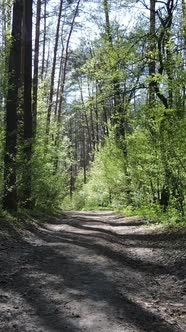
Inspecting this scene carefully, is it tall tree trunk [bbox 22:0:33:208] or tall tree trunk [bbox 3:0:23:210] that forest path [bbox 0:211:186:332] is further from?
tall tree trunk [bbox 22:0:33:208]

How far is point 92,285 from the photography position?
5.05m

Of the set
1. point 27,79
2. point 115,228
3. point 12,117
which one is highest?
point 27,79

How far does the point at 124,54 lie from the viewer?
12.3m

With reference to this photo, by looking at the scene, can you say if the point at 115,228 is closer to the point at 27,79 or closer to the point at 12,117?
the point at 12,117

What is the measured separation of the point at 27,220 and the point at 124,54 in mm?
6280

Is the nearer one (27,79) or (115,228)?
(115,228)

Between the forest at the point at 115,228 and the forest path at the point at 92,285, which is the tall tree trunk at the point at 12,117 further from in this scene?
the forest path at the point at 92,285

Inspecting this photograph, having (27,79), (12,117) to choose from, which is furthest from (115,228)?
(27,79)

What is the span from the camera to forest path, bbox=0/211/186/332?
3785 mm

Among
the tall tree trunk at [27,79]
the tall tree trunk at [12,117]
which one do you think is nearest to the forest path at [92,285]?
the tall tree trunk at [12,117]

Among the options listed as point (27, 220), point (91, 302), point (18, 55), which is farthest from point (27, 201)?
point (91, 302)

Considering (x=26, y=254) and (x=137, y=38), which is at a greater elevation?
(x=137, y=38)

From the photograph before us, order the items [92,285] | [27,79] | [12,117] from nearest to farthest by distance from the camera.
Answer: [92,285] → [12,117] → [27,79]

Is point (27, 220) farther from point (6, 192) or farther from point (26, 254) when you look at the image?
point (26, 254)
